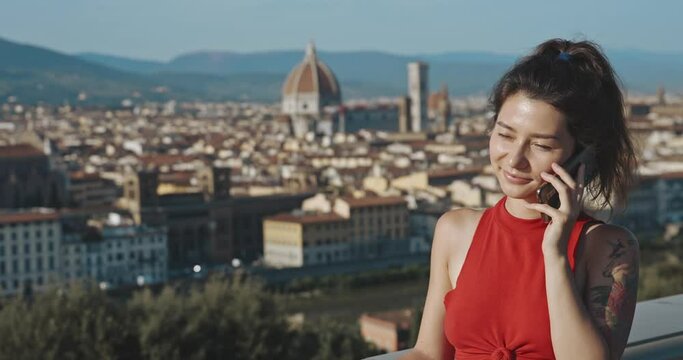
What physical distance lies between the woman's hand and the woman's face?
0.11 ft

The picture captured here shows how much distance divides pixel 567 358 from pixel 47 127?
164 feet

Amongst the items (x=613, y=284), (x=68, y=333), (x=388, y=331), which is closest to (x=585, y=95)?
(x=613, y=284)

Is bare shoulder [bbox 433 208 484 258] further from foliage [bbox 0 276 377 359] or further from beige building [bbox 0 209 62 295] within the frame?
beige building [bbox 0 209 62 295]

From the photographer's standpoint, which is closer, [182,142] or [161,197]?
[161,197]

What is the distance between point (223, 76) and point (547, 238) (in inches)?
4860

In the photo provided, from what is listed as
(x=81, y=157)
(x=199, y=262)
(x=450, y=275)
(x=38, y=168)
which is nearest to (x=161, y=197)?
(x=199, y=262)

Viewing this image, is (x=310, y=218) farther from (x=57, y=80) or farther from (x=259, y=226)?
(x=57, y=80)

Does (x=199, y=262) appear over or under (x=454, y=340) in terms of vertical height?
under

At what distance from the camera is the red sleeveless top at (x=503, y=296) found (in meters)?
1.01

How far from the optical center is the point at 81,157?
107ft

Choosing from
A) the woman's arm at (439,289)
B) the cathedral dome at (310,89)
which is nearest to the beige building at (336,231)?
the woman's arm at (439,289)

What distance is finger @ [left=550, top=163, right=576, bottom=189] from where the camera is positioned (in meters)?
0.99

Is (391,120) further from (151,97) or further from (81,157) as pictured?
(151,97)

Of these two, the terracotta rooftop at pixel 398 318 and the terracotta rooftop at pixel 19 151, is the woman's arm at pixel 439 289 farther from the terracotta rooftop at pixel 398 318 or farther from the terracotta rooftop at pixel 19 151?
the terracotta rooftop at pixel 19 151
